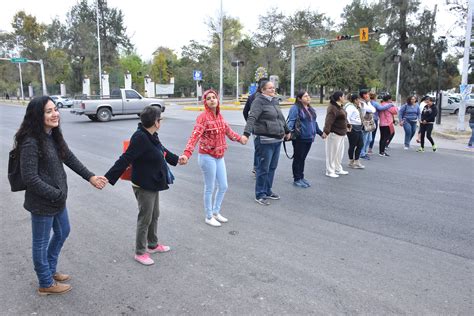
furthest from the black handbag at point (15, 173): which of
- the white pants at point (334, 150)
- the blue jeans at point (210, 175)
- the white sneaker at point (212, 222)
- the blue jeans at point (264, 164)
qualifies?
the white pants at point (334, 150)

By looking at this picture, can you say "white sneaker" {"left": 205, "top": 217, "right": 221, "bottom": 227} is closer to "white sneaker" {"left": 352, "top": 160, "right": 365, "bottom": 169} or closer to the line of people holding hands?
the line of people holding hands

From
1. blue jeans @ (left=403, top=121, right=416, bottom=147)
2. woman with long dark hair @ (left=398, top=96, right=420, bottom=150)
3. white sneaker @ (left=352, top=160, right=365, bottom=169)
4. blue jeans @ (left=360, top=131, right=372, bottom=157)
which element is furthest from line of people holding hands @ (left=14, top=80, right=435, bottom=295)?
blue jeans @ (left=403, top=121, right=416, bottom=147)

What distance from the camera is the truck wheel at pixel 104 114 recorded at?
1997 cm

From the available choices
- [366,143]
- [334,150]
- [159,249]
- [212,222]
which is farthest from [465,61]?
[159,249]

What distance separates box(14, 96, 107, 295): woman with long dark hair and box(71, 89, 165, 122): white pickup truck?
17751 millimetres

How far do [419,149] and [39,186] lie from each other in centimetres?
1117

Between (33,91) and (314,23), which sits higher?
(314,23)

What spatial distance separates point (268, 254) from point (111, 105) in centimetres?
1827

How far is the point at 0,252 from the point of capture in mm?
4027

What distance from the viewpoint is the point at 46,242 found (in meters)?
3.11

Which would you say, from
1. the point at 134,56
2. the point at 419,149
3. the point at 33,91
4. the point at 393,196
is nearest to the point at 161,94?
the point at 134,56

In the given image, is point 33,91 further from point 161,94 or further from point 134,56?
point 161,94

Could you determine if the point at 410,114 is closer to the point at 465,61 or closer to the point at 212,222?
the point at 465,61

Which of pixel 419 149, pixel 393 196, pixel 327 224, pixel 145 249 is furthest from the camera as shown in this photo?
pixel 419 149
